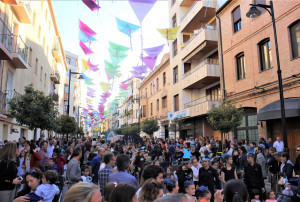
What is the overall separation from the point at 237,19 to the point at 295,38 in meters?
5.80

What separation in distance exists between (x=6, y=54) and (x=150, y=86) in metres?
30.2

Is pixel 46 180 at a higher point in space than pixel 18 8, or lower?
lower

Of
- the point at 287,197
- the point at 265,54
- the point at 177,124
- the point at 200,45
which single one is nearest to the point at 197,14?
the point at 200,45

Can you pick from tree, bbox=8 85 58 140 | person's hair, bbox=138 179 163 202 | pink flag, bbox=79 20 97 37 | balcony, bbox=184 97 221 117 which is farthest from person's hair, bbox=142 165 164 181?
balcony, bbox=184 97 221 117

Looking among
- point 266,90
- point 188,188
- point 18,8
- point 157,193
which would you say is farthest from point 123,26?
point 157,193

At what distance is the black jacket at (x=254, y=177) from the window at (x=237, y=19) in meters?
14.0

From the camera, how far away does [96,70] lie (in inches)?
831

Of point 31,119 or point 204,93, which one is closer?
point 31,119

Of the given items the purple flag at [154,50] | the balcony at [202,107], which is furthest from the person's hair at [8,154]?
the balcony at [202,107]

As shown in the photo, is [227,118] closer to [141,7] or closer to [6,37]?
[141,7]

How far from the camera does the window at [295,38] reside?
12.7 meters

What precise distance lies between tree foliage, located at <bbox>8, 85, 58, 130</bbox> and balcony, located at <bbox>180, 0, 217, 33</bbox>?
13.9 metres

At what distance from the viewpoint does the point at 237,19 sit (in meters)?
17.9

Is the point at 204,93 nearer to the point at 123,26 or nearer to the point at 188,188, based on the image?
the point at 123,26
